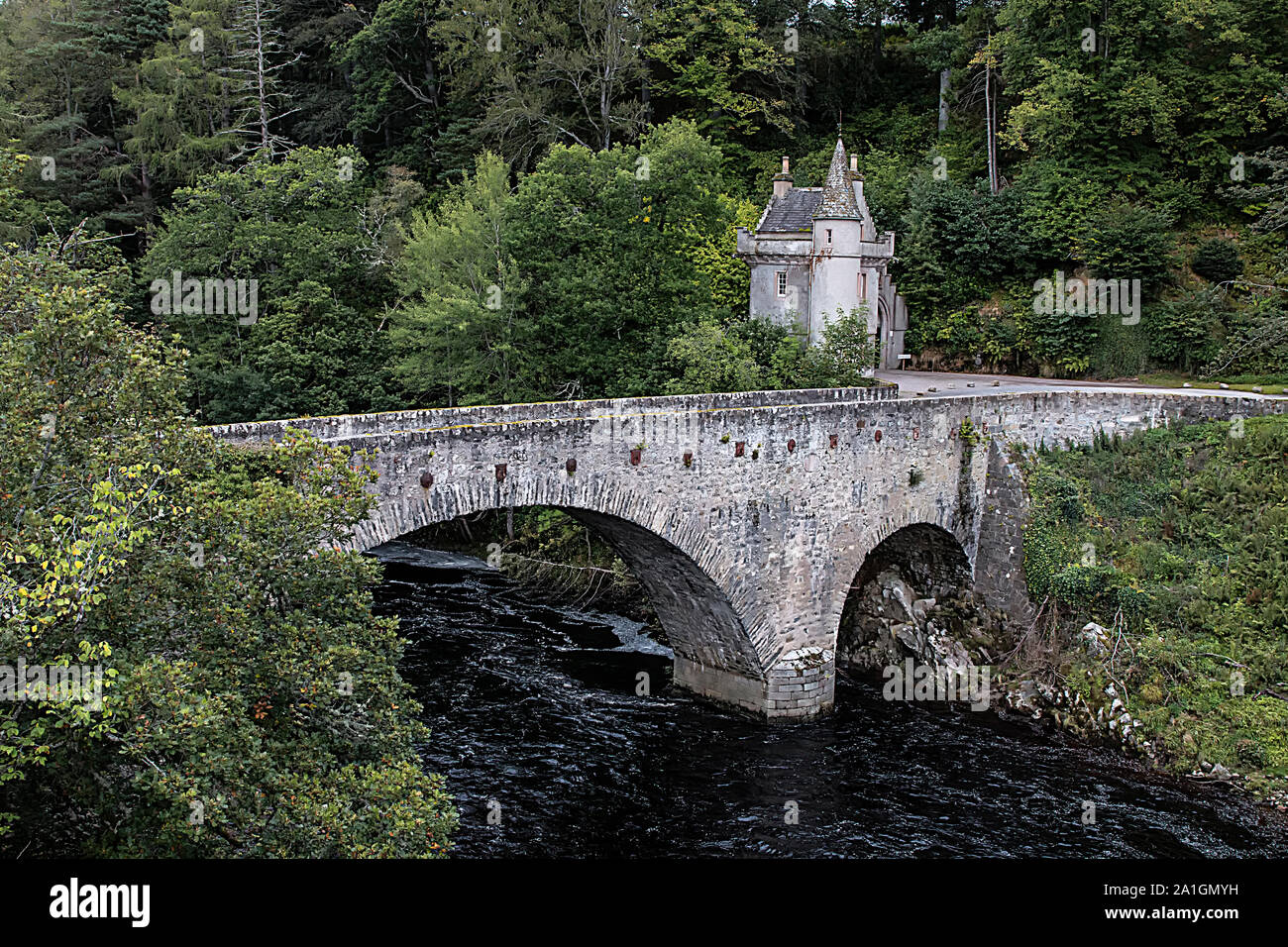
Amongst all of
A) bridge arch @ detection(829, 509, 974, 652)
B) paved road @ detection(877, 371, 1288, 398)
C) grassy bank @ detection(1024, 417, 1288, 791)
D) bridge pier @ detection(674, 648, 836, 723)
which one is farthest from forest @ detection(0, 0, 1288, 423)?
bridge pier @ detection(674, 648, 836, 723)

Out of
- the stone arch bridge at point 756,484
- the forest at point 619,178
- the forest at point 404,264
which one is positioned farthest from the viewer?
the forest at point 619,178

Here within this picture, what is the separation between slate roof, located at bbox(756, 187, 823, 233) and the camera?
135ft

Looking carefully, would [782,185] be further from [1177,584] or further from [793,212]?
[1177,584]

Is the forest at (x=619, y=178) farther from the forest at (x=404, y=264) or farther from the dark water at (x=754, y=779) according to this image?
the dark water at (x=754, y=779)

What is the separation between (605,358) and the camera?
36625 mm

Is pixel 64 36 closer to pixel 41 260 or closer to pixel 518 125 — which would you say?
pixel 518 125

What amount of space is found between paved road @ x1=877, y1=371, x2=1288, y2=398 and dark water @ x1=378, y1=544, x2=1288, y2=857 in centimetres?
1172

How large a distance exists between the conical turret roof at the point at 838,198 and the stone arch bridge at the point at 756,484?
9.31 m

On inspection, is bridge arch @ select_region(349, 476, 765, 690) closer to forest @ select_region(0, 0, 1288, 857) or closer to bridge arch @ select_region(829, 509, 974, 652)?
forest @ select_region(0, 0, 1288, 857)

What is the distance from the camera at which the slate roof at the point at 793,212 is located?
41094 mm

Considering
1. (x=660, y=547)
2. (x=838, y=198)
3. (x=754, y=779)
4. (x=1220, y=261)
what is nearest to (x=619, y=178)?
(x=838, y=198)

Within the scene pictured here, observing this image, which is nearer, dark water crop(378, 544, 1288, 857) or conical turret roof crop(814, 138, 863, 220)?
A: dark water crop(378, 544, 1288, 857)

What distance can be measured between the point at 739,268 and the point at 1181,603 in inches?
873

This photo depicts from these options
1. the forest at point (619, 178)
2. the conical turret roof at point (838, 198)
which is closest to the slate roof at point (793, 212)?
the conical turret roof at point (838, 198)
